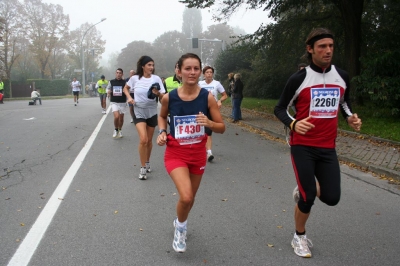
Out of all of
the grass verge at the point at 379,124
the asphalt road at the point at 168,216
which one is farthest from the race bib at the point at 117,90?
the grass verge at the point at 379,124

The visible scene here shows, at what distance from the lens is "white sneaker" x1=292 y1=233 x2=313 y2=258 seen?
3.74 metres

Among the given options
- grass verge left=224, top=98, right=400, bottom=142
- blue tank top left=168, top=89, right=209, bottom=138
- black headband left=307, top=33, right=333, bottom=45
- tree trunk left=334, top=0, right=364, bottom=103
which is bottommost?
grass verge left=224, top=98, right=400, bottom=142

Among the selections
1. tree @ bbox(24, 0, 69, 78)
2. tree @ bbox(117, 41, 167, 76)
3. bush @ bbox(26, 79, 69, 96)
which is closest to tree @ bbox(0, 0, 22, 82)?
tree @ bbox(24, 0, 69, 78)

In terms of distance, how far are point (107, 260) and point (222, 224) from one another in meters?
1.49

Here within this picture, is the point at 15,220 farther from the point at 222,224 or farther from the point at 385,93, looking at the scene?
the point at 385,93

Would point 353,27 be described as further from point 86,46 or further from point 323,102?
point 86,46

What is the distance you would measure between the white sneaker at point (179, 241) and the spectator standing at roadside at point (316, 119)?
1135 mm

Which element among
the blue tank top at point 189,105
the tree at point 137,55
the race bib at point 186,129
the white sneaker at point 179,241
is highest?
the tree at point 137,55

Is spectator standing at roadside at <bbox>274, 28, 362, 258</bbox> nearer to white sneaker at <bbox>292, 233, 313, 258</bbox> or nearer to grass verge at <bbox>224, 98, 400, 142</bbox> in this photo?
white sneaker at <bbox>292, 233, 313, 258</bbox>

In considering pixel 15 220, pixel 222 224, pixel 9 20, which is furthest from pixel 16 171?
pixel 9 20

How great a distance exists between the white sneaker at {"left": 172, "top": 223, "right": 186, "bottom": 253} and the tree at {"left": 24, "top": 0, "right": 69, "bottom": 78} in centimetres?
5247

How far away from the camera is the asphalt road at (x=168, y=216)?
3.78 metres

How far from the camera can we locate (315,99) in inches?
142

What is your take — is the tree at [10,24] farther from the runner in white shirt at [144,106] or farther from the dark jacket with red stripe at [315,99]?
the dark jacket with red stripe at [315,99]
